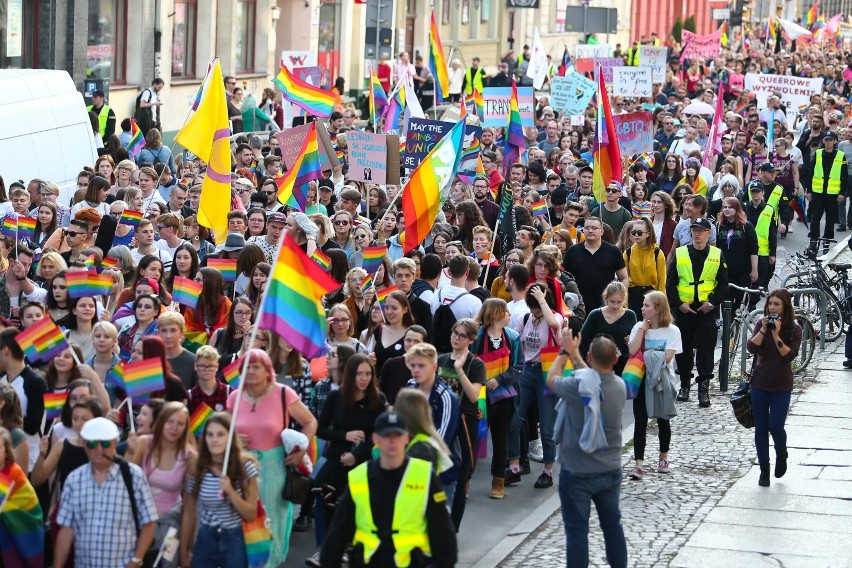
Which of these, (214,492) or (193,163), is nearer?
(214,492)

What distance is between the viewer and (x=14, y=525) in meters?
8.67

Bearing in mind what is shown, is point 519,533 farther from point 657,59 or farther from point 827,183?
point 657,59

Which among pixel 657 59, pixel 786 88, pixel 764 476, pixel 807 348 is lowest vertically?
pixel 764 476

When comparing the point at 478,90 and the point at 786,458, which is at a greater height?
the point at 478,90

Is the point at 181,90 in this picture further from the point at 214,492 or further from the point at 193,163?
Result: the point at 214,492

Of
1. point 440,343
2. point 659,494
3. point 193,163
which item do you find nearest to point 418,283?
point 440,343

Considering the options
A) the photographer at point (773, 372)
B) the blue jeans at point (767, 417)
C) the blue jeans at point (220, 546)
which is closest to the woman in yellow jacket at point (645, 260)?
the photographer at point (773, 372)

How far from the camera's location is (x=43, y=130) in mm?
18062

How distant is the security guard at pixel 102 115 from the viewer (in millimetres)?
25094

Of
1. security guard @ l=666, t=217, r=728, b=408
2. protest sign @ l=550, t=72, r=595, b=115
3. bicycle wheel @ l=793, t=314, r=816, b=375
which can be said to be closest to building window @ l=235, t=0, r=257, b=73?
protest sign @ l=550, t=72, r=595, b=115

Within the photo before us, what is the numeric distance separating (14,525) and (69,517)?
50 cm

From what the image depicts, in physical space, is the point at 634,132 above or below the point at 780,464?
above

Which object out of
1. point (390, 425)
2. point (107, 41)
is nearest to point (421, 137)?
point (390, 425)

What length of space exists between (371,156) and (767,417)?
6.29 metres
